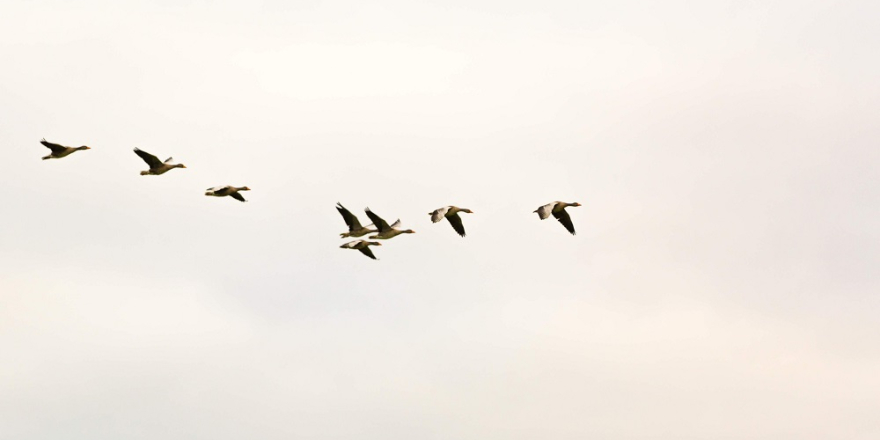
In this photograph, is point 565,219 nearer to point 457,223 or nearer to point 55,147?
point 457,223

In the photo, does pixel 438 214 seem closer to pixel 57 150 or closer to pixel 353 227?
pixel 353 227

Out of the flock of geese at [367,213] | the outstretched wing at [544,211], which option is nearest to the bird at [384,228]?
the flock of geese at [367,213]

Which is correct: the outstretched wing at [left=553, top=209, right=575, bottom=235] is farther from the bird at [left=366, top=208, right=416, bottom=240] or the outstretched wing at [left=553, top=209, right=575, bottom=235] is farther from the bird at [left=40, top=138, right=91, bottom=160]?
the bird at [left=40, top=138, right=91, bottom=160]

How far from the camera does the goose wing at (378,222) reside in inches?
2395

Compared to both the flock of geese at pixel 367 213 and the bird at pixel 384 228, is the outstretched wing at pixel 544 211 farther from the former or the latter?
the bird at pixel 384 228

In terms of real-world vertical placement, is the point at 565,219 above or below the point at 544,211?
above

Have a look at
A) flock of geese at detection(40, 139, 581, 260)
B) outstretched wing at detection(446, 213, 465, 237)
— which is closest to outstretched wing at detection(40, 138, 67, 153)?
flock of geese at detection(40, 139, 581, 260)

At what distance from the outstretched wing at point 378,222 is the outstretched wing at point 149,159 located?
9606 mm

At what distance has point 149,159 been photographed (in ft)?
209

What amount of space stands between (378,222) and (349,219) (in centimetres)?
118

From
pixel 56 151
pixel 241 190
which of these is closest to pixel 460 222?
pixel 241 190

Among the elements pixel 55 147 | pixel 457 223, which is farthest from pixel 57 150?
pixel 457 223

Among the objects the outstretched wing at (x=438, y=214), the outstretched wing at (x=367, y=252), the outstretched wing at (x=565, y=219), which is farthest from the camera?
the outstretched wing at (x=565, y=219)

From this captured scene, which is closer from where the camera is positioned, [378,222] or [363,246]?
[378,222]
